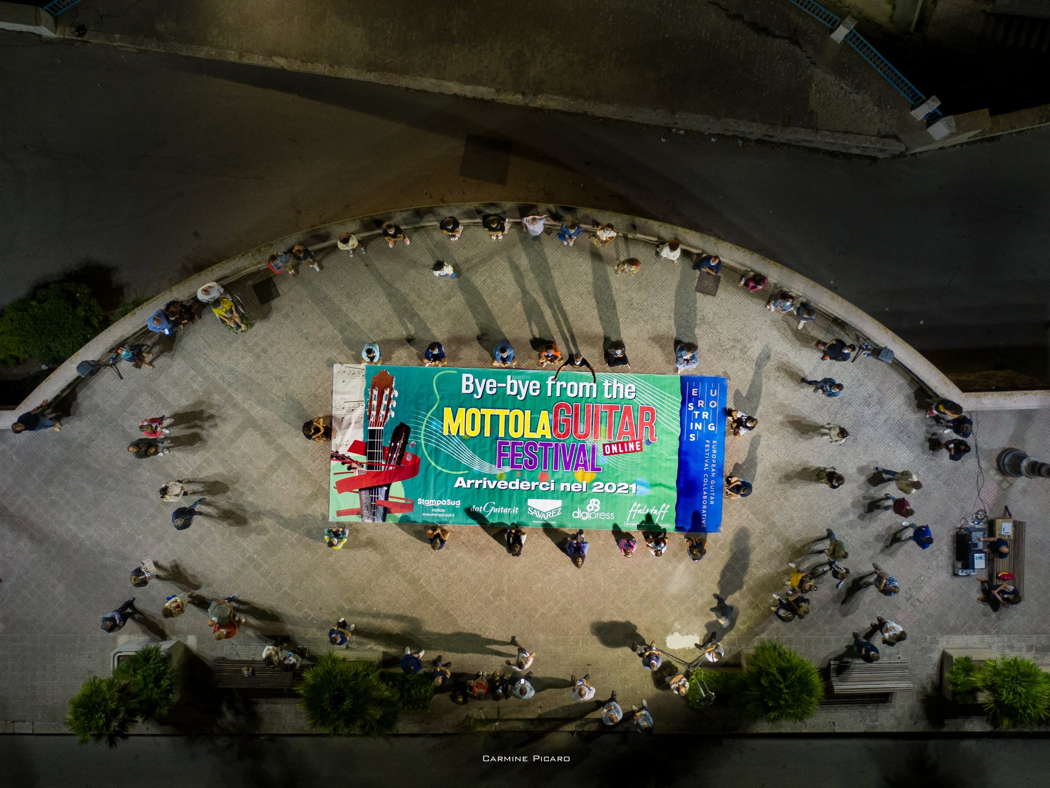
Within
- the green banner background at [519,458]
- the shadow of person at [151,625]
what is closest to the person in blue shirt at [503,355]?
the green banner background at [519,458]

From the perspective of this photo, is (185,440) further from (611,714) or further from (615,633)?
(611,714)

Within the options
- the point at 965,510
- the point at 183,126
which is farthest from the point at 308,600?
the point at 965,510

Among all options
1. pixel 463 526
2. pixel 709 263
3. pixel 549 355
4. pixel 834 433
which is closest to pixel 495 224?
pixel 549 355

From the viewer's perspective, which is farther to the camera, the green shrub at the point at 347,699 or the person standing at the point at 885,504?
the person standing at the point at 885,504

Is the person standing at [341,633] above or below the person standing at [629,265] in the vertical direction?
below

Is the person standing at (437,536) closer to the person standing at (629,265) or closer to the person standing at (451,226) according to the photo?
the person standing at (451,226)

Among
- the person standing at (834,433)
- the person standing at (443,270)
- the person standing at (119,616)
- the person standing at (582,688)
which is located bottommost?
the person standing at (582,688)

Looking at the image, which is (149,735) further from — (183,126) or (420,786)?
(183,126)
